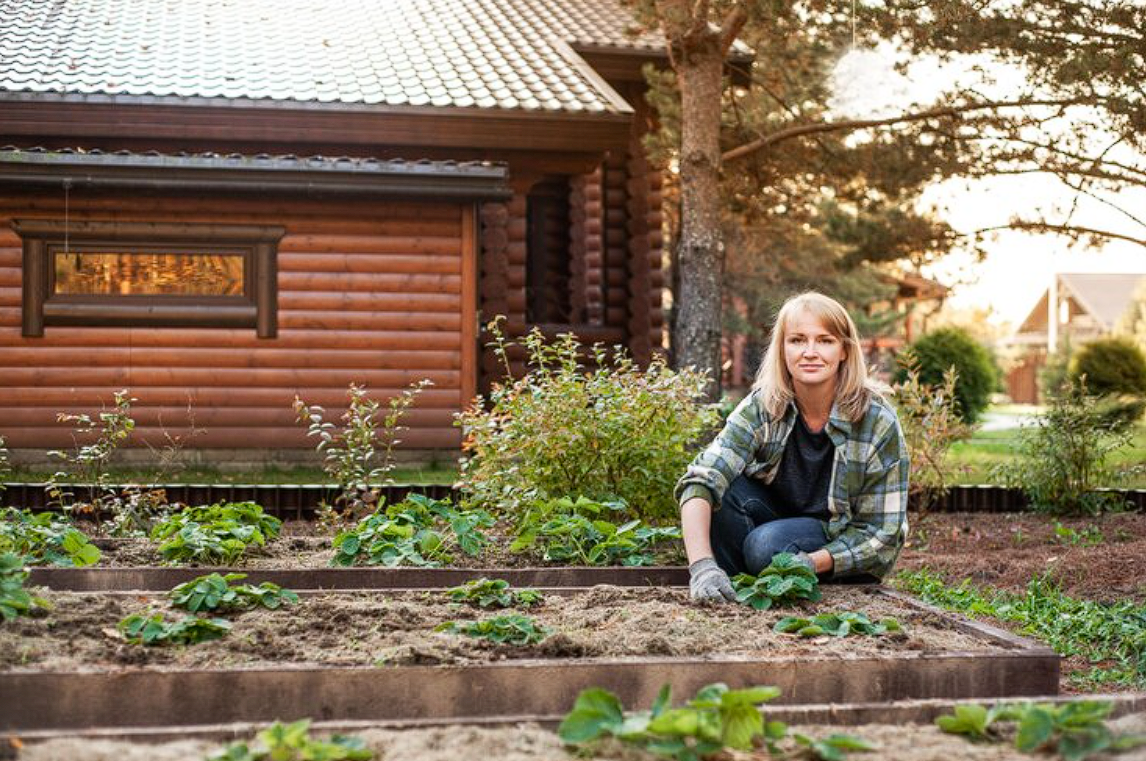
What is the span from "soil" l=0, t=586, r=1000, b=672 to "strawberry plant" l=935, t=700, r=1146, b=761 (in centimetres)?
61

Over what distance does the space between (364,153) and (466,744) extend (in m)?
11.5

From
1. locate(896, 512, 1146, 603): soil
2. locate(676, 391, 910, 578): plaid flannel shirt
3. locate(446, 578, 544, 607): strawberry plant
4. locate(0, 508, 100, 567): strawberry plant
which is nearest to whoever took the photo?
locate(446, 578, 544, 607): strawberry plant

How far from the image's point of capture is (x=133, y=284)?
11.9 meters

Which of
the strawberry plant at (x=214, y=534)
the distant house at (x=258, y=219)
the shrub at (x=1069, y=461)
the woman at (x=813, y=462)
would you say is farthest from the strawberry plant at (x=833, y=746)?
the distant house at (x=258, y=219)

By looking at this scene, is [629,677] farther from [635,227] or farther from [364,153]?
[635,227]

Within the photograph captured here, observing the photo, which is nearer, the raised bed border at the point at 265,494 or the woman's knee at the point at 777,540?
the woman's knee at the point at 777,540

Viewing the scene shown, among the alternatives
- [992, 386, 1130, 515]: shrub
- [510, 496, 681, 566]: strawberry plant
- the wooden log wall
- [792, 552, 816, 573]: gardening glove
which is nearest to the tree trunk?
the wooden log wall

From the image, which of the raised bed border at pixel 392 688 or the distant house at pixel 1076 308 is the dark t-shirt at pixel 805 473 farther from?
the distant house at pixel 1076 308

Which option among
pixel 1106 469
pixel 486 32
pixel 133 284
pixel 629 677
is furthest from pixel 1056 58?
pixel 629 677

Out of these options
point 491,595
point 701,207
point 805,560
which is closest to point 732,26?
point 701,207

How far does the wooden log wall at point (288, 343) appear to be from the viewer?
11.8 meters

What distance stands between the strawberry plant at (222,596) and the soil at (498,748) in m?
1.03

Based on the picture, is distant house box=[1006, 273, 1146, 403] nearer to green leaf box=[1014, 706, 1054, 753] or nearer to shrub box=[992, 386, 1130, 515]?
shrub box=[992, 386, 1130, 515]

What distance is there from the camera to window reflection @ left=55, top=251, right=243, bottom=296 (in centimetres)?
1187
